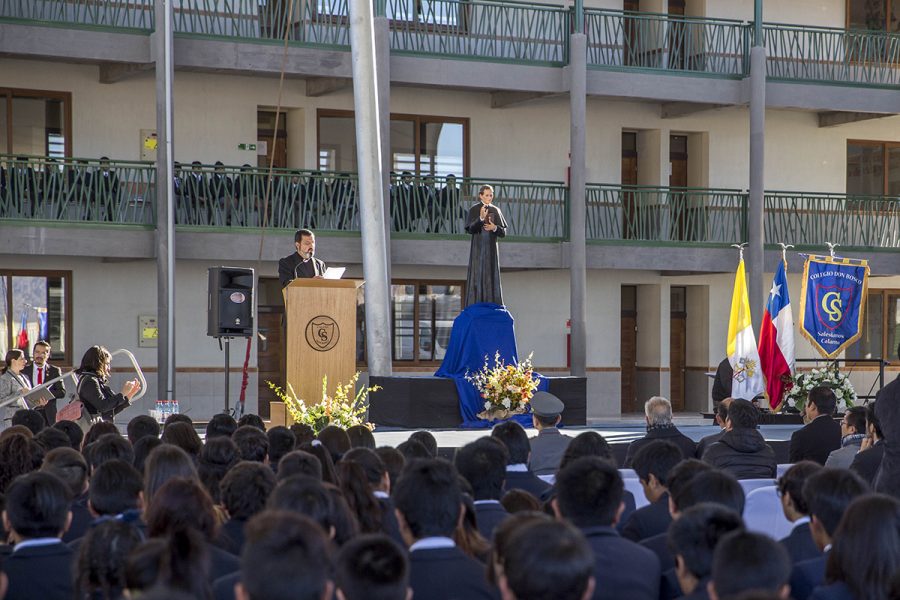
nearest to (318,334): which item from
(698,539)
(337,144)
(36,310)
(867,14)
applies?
(698,539)

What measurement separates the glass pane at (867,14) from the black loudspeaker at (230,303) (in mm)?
16547

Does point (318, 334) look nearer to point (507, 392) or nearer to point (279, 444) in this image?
point (507, 392)

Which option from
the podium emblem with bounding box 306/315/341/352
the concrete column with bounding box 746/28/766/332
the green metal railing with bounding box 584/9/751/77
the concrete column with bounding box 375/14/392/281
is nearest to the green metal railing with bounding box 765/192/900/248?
the concrete column with bounding box 746/28/766/332

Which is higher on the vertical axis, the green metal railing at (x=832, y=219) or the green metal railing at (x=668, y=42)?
the green metal railing at (x=668, y=42)

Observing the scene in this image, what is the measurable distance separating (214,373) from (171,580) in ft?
58.2

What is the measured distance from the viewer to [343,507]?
464 centimetres

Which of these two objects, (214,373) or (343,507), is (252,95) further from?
(343,507)

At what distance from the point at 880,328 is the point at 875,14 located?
20.1 feet

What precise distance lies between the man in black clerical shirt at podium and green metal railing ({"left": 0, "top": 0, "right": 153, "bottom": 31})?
25.4 feet

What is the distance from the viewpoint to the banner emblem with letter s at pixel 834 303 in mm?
19516

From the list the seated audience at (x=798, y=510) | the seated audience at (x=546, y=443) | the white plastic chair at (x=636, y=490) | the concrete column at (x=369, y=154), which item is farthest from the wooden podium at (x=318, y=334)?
the seated audience at (x=798, y=510)

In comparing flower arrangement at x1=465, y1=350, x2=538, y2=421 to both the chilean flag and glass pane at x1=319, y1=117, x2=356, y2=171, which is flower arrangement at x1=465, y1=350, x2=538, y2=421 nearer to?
the chilean flag

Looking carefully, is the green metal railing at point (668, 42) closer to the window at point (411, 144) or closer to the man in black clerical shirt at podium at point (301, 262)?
the window at point (411, 144)

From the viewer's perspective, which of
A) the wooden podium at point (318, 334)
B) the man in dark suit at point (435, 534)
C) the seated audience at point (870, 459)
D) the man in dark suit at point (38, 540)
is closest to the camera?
the man in dark suit at point (435, 534)
